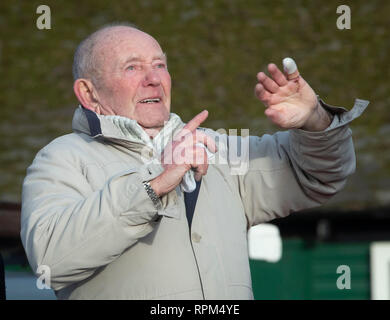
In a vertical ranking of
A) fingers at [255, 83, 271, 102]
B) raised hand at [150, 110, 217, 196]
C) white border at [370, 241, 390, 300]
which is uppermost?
fingers at [255, 83, 271, 102]

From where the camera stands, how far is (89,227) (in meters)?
2.83

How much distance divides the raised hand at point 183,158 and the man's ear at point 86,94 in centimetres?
78

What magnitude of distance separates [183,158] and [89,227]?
1.27 feet

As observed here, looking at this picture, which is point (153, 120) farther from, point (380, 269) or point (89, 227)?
point (380, 269)

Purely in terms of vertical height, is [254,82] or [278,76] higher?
[278,76]

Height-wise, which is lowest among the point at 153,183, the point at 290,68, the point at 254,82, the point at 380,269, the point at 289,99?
the point at 380,269

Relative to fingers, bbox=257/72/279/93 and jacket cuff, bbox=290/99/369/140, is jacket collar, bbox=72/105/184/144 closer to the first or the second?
fingers, bbox=257/72/279/93

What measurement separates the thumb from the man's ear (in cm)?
83

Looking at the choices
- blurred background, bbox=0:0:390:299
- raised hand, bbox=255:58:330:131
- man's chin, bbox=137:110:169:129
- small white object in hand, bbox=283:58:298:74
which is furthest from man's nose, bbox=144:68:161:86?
blurred background, bbox=0:0:390:299

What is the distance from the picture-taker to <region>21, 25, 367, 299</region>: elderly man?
2.85m

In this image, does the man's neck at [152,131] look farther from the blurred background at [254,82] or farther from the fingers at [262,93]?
the blurred background at [254,82]

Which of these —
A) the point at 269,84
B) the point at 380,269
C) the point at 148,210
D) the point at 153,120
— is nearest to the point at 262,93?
the point at 269,84

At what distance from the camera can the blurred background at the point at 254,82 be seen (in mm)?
9484

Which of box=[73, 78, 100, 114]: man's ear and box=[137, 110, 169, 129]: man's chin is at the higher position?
box=[73, 78, 100, 114]: man's ear
